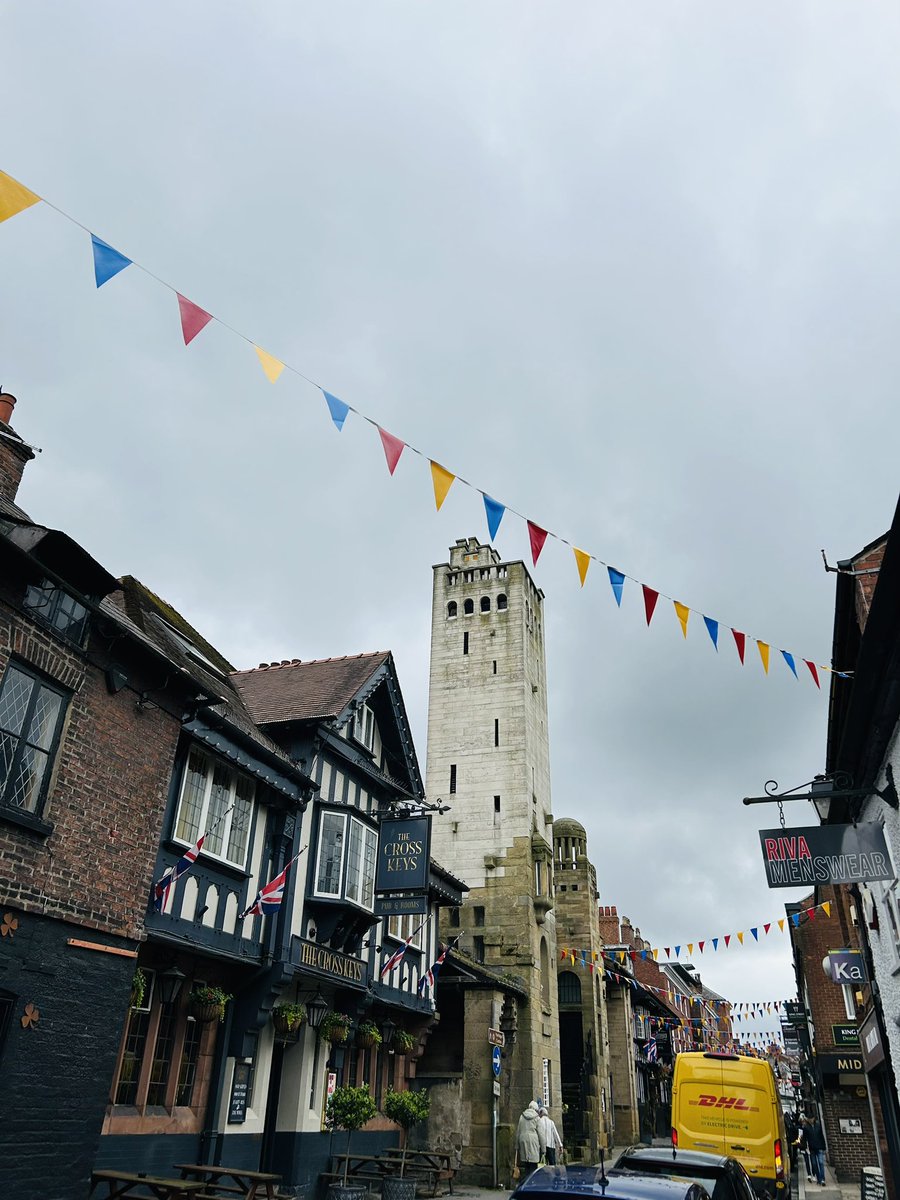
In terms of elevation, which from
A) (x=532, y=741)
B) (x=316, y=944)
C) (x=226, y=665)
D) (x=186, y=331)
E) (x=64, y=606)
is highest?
(x=532, y=741)

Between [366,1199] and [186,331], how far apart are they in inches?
619

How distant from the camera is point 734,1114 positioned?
50.3 ft

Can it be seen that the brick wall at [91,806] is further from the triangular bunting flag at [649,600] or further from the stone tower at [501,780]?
the stone tower at [501,780]

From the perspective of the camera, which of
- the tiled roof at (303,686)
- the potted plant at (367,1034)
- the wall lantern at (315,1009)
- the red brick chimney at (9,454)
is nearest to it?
the red brick chimney at (9,454)

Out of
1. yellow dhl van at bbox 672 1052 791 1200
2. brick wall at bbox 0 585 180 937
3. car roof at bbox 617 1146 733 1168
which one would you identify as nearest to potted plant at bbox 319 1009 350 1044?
yellow dhl van at bbox 672 1052 791 1200

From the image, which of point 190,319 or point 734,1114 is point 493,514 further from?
point 734,1114

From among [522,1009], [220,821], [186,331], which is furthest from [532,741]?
[186,331]

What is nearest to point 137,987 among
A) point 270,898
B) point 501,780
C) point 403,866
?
point 270,898

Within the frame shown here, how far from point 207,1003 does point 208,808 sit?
2853mm

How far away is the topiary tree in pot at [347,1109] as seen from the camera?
49.9ft

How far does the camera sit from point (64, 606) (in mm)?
10281

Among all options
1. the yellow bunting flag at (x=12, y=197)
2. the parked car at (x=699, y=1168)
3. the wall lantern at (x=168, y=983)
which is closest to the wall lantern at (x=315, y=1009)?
the wall lantern at (x=168, y=983)

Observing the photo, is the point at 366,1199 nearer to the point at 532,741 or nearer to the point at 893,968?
the point at 893,968

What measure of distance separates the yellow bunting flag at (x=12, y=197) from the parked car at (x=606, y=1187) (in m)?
7.90
